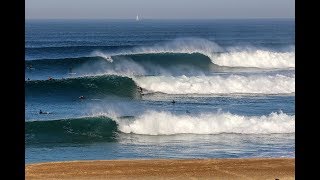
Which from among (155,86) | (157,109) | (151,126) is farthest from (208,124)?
(155,86)

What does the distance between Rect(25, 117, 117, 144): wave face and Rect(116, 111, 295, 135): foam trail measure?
0.40m

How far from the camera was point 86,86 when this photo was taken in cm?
2194

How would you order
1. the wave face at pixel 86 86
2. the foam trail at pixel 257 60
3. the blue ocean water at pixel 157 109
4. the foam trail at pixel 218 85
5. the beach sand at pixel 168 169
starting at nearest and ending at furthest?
the beach sand at pixel 168 169, the blue ocean water at pixel 157 109, the wave face at pixel 86 86, the foam trail at pixel 218 85, the foam trail at pixel 257 60

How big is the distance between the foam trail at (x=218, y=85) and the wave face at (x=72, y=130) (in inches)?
267

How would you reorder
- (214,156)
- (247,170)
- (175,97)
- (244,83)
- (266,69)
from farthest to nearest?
(266,69) → (244,83) → (175,97) → (214,156) → (247,170)

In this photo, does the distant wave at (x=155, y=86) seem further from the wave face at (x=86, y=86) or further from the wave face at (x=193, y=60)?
the wave face at (x=193, y=60)

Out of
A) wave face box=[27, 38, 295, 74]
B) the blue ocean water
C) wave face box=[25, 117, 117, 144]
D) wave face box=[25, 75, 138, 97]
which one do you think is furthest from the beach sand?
wave face box=[27, 38, 295, 74]


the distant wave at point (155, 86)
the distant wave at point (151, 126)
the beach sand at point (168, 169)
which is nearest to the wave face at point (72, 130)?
the distant wave at point (151, 126)

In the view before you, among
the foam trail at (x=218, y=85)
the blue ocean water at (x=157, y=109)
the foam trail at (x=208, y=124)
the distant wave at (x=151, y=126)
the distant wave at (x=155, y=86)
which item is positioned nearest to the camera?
the blue ocean water at (x=157, y=109)

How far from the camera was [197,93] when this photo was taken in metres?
21.9

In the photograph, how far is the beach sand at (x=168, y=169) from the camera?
365 inches
